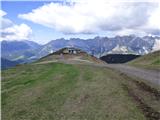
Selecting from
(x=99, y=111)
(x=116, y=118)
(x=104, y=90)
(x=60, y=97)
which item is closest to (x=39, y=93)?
(x=60, y=97)

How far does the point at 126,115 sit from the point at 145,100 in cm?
494

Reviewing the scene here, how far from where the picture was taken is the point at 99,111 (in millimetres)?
22078

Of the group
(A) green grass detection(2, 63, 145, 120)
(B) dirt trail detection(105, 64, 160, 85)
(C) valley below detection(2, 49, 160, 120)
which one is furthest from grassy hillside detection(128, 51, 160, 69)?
(A) green grass detection(2, 63, 145, 120)

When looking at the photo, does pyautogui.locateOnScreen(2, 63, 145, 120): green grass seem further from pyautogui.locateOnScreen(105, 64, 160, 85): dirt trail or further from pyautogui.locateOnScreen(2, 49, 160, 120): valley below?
pyautogui.locateOnScreen(105, 64, 160, 85): dirt trail

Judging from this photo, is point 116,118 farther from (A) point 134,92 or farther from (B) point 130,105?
(A) point 134,92

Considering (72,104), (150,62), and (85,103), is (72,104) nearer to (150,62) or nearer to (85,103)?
(85,103)

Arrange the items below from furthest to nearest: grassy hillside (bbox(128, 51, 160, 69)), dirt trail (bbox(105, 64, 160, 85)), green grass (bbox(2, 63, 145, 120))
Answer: grassy hillside (bbox(128, 51, 160, 69)) → dirt trail (bbox(105, 64, 160, 85)) → green grass (bbox(2, 63, 145, 120))

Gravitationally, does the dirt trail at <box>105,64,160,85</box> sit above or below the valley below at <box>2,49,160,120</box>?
above

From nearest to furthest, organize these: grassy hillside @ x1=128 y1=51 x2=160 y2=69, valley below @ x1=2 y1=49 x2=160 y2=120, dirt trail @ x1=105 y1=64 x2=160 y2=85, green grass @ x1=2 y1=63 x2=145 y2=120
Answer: valley below @ x1=2 y1=49 x2=160 y2=120 < green grass @ x1=2 y1=63 x2=145 y2=120 < dirt trail @ x1=105 y1=64 x2=160 y2=85 < grassy hillside @ x1=128 y1=51 x2=160 y2=69

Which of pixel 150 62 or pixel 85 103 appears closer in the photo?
pixel 85 103

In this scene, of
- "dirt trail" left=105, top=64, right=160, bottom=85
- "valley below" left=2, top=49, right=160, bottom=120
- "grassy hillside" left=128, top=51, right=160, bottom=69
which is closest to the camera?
"valley below" left=2, top=49, right=160, bottom=120

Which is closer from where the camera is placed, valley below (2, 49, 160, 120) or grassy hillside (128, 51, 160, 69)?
valley below (2, 49, 160, 120)

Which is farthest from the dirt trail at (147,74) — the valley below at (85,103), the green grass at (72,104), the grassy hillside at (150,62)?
the grassy hillside at (150,62)

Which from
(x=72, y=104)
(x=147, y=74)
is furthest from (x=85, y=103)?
(x=147, y=74)
